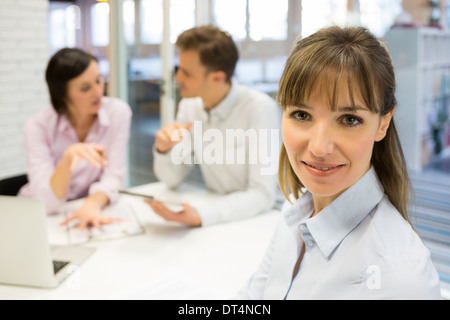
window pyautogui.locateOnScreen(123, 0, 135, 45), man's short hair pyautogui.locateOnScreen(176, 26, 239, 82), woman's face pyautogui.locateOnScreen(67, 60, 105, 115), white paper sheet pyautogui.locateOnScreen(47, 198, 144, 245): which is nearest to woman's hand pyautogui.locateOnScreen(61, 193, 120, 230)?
white paper sheet pyautogui.locateOnScreen(47, 198, 144, 245)

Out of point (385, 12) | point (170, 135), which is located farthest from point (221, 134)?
point (385, 12)

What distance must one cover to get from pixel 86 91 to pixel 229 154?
56 centimetres

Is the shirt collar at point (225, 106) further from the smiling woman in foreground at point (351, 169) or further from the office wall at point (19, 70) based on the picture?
the office wall at point (19, 70)

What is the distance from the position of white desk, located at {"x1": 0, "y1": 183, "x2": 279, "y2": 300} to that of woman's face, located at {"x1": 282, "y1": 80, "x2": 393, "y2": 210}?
45cm

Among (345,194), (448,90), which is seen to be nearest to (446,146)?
(448,90)

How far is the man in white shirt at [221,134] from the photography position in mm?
1508

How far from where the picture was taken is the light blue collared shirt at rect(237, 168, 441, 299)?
609 mm

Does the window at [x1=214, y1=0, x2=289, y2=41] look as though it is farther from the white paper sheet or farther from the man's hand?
the white paper sheet

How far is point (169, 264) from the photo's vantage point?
117 cm

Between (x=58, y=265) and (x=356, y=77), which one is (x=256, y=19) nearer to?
(x=58, y=265)

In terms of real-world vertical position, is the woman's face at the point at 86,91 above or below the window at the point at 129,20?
below

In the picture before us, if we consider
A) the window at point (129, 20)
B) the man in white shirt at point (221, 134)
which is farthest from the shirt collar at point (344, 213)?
the window at point (129, 20)

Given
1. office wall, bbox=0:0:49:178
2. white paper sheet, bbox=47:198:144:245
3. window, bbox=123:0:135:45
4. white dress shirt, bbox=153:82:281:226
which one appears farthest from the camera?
window, bbox=123:0:135:45
